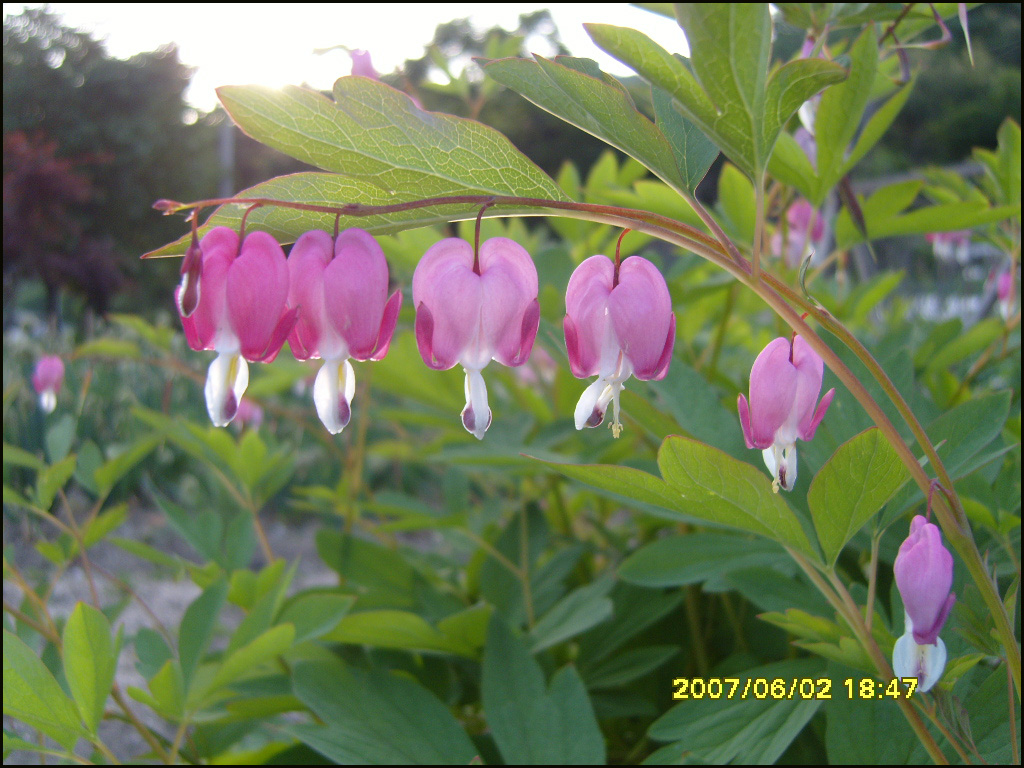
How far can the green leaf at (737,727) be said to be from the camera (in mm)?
579

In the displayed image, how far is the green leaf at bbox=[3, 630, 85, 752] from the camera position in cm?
60

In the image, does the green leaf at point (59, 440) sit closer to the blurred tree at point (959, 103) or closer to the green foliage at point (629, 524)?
the green foliage at point (629, 524)

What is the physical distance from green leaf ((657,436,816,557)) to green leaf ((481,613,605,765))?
0.34 metres

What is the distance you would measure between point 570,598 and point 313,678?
1.07 ft

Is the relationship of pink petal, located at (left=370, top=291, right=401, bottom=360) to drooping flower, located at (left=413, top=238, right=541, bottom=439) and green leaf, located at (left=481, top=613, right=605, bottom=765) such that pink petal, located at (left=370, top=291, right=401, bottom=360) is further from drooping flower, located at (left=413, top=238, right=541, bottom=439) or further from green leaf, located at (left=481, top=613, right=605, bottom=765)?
green leaf, located at (left=481, top=613, right=605, bottom=765)

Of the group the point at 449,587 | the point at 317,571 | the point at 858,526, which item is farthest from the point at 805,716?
the point at 317,571

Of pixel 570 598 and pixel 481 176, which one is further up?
pixel 481 176

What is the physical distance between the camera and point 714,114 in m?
0.41

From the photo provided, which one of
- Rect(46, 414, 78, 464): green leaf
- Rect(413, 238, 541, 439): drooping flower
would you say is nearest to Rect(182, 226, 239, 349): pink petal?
Rect(413, 238, 541, 439): drooping flower

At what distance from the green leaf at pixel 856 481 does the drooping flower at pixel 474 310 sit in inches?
8.7

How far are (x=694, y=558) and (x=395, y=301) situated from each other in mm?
437

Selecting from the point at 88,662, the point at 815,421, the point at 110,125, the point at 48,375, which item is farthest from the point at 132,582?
the point at 110,125

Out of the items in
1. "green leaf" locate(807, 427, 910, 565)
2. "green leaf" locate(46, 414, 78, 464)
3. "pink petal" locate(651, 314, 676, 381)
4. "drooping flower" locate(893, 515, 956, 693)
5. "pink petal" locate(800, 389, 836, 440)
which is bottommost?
"green leaf" locate(46, 414, 78, 464)

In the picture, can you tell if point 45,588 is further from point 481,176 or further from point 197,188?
point 197,188
